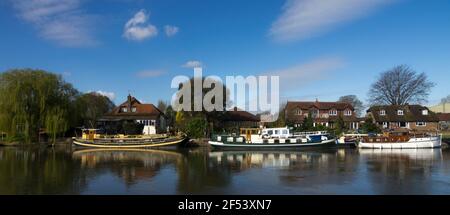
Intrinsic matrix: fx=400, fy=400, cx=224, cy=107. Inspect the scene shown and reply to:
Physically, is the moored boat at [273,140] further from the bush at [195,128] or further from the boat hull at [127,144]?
the bush at [195,128]

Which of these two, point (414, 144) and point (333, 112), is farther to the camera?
point (333, 112)

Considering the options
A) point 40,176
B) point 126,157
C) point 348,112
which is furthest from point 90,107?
point 40,176

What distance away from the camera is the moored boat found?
4088 centimetres

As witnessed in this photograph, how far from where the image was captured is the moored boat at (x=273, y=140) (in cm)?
4088

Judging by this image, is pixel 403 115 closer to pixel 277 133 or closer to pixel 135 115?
pixel 277 133

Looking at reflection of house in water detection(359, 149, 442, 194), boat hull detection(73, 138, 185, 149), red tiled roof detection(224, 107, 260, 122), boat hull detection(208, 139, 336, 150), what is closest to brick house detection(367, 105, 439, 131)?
boat hull detection(208, 139, 336, 150)

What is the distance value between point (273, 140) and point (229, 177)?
64.5ft

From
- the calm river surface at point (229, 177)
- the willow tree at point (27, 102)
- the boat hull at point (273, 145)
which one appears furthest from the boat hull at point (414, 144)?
the willow tree at point (27, 102)

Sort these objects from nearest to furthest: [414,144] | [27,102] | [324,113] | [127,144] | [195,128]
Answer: [414,144] → [27,102] → [127,144] → [195,128] → [324,113]

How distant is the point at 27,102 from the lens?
144 feet

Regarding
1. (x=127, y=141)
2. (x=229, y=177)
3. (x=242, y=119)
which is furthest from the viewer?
(x=242, y=119)
